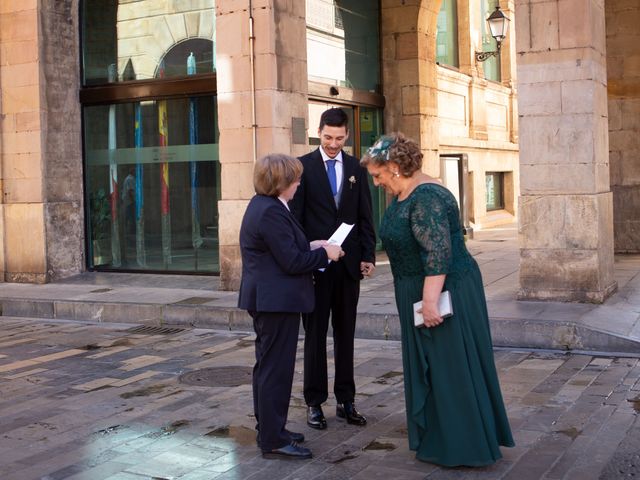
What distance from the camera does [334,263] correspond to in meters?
6.07

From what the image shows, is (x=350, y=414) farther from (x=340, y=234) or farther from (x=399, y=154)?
(x=399, y=154)

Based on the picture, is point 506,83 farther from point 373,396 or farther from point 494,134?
point 373,396

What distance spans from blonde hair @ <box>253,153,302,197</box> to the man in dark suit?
78cm

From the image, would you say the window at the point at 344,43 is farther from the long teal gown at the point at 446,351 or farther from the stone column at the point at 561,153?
the long teal gown at the point at 446,351

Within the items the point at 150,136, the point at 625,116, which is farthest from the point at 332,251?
the point at 625,116

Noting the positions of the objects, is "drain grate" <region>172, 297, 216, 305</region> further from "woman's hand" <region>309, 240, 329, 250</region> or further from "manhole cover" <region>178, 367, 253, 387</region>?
"woman's hand" <region>309, 240, 329, 250</region>

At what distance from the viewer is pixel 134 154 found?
14.8 metres

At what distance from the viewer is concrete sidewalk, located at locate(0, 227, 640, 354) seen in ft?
28.3

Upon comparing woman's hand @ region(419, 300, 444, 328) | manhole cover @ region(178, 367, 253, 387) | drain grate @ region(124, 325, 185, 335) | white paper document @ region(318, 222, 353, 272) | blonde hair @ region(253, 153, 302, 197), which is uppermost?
blonde hair @ region(253, 153, 302, 197)

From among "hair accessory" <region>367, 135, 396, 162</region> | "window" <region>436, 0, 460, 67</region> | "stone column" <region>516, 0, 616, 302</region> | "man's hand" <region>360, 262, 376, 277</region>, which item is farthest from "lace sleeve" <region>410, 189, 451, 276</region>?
"window" <region>436, 0, 460, 67</region>

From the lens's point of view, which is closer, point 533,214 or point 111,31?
point 533,214

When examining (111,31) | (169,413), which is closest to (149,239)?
(111,31)

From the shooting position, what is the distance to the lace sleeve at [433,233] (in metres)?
4.95

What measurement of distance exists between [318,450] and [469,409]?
3.41ft
